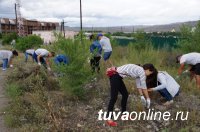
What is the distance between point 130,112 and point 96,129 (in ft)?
2.74

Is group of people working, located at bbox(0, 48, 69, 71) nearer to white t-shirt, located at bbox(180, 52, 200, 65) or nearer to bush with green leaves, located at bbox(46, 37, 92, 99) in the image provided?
bush with green leaves, located at bbox(46, 37, 92, 99)

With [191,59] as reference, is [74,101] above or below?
below

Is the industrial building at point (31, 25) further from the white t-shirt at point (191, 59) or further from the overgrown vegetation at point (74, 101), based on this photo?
the white t-shirt at point (191, 59)

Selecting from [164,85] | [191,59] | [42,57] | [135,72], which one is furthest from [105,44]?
[135,72]

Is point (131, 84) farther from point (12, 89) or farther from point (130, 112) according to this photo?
point (12, 89)

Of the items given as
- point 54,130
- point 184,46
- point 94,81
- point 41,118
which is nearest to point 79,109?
point 41,118

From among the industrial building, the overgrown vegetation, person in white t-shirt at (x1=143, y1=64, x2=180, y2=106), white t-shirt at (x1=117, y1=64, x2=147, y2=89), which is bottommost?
the overgrown vegetation

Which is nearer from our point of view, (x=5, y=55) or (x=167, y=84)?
(x=167, y=84)

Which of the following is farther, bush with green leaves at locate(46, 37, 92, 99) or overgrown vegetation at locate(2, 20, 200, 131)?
bush with green leaves at locate(46, 37, 92, 99)

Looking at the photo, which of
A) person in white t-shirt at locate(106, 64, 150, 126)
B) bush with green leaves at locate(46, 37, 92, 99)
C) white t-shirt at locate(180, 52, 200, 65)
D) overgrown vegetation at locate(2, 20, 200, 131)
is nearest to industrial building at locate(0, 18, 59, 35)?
overgrown vegetation at locate(2, 20, 200, 131)

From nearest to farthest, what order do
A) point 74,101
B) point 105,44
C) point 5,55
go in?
point 74,101, point 105,44, point 5,55

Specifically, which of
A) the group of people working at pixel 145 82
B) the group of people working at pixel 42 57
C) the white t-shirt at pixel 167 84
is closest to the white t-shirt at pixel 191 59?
the group of people working at pixel 145 82

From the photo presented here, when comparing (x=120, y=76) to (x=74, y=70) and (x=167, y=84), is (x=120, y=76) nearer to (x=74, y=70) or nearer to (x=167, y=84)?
(x=167, y=84)

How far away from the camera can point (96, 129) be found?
4.89m
